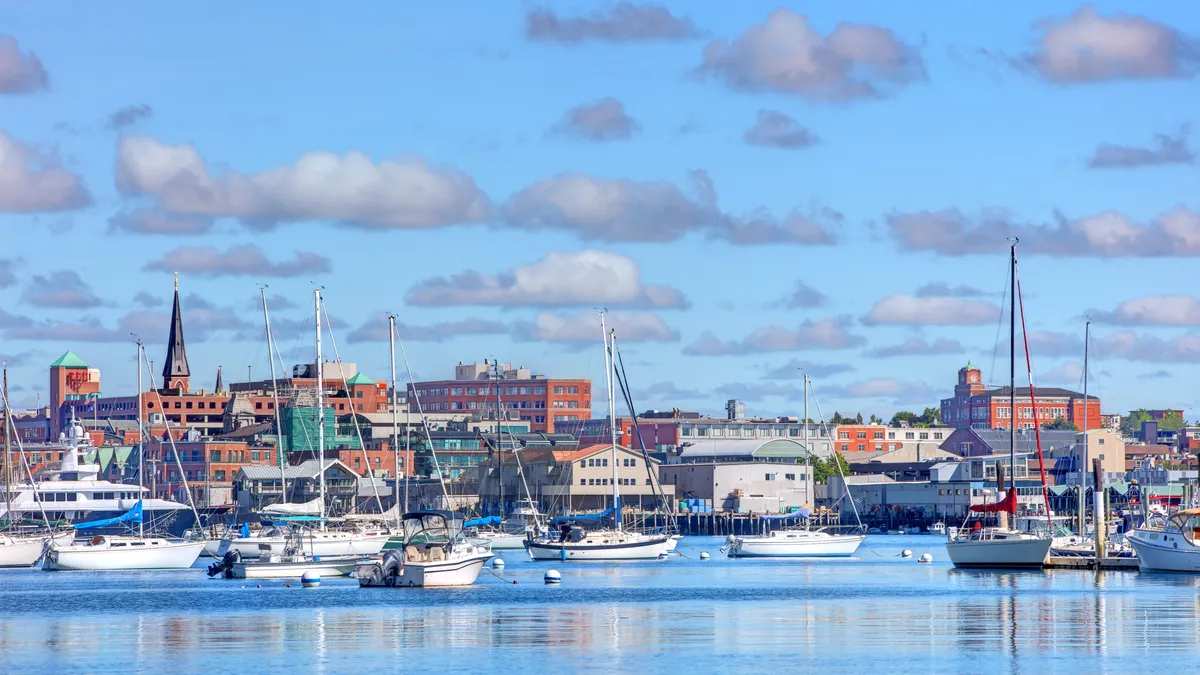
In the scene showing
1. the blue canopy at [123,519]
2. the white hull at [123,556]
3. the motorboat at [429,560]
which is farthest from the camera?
the blue canopy at [123,519]

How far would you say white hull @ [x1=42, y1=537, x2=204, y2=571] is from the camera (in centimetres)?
12862

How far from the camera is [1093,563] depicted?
4377 inches

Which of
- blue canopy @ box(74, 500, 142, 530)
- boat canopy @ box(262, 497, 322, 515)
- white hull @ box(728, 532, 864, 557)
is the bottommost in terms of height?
white hull @ box(728, 532, 864, 557)

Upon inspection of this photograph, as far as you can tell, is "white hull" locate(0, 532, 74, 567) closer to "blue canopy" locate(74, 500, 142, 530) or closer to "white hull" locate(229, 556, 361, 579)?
"blue canopy" locate(74, 500, 142, 530)

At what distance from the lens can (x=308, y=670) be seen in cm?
5806

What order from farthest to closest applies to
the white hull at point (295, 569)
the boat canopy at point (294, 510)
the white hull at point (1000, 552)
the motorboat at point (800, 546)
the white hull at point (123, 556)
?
the motorboat at point (800, 546), the boat canopy at point (294, 510), the white hull at point (123, 556), the white hull at point (295, 569), the white hull at point (1000, 552)

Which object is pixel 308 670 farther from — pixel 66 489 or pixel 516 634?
pixel 66 489

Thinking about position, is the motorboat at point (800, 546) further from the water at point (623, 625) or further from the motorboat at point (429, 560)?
the motorboat at point (429, 560)

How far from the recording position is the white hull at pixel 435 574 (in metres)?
95.6

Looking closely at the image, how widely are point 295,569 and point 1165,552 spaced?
48.2m

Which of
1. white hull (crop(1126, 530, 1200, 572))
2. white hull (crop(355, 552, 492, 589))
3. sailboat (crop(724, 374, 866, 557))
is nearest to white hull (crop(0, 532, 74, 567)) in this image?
white hull (crop(355, 552, 492, 589))

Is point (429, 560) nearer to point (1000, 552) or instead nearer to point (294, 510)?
point (1000, 552)

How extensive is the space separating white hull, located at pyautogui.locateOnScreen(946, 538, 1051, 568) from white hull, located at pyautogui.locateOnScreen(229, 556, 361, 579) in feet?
116

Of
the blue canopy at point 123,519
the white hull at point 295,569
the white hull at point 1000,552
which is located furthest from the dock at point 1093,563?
the blue canopy at point 123,519
